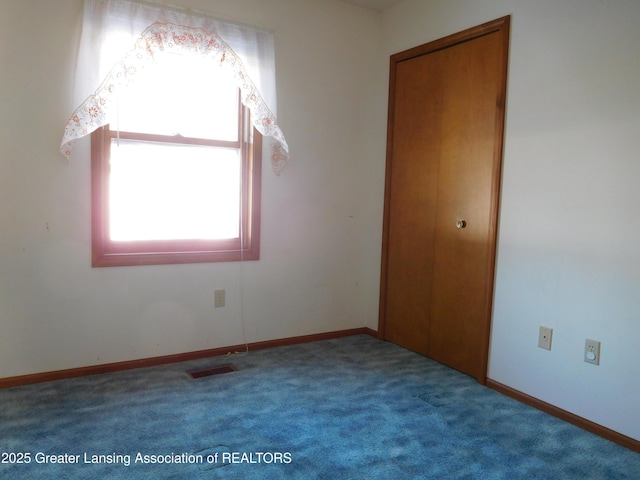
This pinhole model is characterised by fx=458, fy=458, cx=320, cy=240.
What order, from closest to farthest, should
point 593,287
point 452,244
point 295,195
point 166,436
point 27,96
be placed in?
point 166,436, point 593,287, point 27,96, point 452,244, point 295,195

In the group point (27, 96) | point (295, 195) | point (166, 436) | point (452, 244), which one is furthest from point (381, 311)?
point (27, 96)

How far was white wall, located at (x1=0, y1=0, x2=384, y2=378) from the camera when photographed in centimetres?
254

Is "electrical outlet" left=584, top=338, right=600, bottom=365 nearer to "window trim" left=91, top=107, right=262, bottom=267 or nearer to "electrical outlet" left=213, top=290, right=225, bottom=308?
"window trim" left=91, top=107, right=262, bottom=267

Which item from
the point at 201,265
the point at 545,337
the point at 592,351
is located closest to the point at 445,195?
the point at 545,337

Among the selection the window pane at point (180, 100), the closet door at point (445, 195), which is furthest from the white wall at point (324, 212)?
the window pane at point (180, 100)

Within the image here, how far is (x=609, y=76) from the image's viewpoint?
219 centimetres

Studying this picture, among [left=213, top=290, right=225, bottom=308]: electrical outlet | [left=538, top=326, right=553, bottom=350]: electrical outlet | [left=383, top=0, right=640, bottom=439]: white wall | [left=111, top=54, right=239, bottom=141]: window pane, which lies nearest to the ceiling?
[left=383, top=0, right=640, bottom=439]: white wall

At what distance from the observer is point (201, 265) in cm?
311

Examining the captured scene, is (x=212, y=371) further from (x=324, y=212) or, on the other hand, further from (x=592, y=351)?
(x=592, y=351)

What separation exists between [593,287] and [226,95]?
2.50 metres

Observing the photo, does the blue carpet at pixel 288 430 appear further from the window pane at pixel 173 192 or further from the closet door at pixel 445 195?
the window pane at pixel 173 192

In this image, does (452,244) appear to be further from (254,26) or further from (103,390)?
(103,390)

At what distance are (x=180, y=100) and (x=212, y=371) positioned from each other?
175cm

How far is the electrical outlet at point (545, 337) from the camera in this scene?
2465mm
